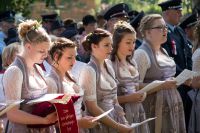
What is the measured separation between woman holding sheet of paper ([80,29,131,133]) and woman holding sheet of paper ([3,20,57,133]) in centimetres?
85

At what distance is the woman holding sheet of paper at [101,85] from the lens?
708cm

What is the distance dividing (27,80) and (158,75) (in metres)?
2.40

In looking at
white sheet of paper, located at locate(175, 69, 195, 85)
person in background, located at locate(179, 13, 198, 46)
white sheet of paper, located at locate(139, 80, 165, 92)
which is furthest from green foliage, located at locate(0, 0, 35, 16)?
white sheet of paper, located at locate(139, 80, 165, 92)

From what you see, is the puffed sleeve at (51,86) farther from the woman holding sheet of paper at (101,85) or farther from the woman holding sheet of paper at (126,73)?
the woman holding sheet of paper at (126,73)

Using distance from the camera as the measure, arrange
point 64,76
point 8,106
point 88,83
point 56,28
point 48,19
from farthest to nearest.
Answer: point 48,19 < point 56,28 < point 88,83 < point 64,76 < point 8,106

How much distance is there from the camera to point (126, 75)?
301 inches

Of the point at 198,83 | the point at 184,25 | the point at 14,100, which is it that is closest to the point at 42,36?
the point at 14,100

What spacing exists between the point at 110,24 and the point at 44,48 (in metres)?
3.72

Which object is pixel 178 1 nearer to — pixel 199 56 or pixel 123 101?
pixel 199 56

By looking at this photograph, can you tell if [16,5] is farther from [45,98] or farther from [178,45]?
[45,98]

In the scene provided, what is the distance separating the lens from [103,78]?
23.7 feet

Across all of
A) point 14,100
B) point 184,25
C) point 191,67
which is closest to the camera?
point 14,100

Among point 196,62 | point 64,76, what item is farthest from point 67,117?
point 196,62

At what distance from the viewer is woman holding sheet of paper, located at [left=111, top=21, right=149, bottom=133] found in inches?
301
